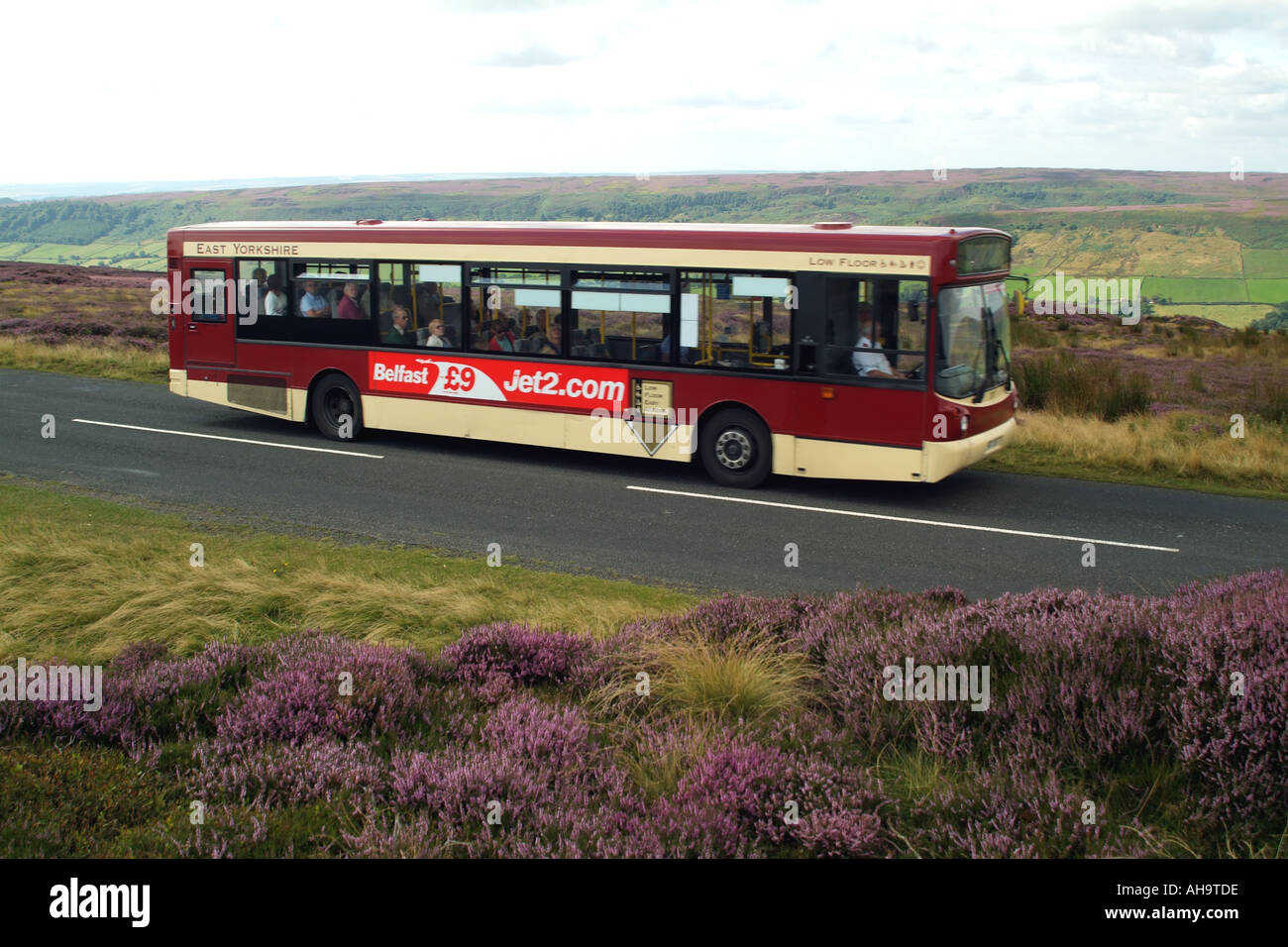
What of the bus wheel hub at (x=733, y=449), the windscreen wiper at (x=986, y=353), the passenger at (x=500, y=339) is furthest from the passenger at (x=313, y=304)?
the windscreen wiper at (x=986, y=353)

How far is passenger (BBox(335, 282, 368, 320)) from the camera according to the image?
16.2 meters

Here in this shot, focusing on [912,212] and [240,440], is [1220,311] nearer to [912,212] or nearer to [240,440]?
[912,212]

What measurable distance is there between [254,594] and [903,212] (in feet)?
379

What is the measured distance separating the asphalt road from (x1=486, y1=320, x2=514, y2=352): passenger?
1.52 meters

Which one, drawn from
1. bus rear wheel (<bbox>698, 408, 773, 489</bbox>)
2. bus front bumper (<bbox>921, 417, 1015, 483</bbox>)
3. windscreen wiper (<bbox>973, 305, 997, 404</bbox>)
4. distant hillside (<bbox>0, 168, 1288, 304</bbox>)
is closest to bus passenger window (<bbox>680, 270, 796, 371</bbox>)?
bus rear wheel (<bbox>698, 408, 773, 489</bbox>)

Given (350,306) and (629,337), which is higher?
(350,306)

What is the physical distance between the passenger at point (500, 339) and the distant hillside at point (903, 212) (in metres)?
62.6

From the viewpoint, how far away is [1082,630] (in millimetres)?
5926

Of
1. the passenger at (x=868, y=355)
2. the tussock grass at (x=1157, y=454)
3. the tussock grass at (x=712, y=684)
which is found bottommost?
the tussock grass at (x=712, y=684)

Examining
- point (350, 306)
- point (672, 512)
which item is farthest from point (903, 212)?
point (672, 512)

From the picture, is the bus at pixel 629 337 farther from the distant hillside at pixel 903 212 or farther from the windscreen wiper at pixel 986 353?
the distant hillside at pixel 903 212

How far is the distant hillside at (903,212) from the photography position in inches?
3740

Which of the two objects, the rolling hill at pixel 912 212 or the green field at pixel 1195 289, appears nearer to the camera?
the green field at pixel 1195 289

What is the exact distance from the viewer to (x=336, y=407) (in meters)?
16.8
